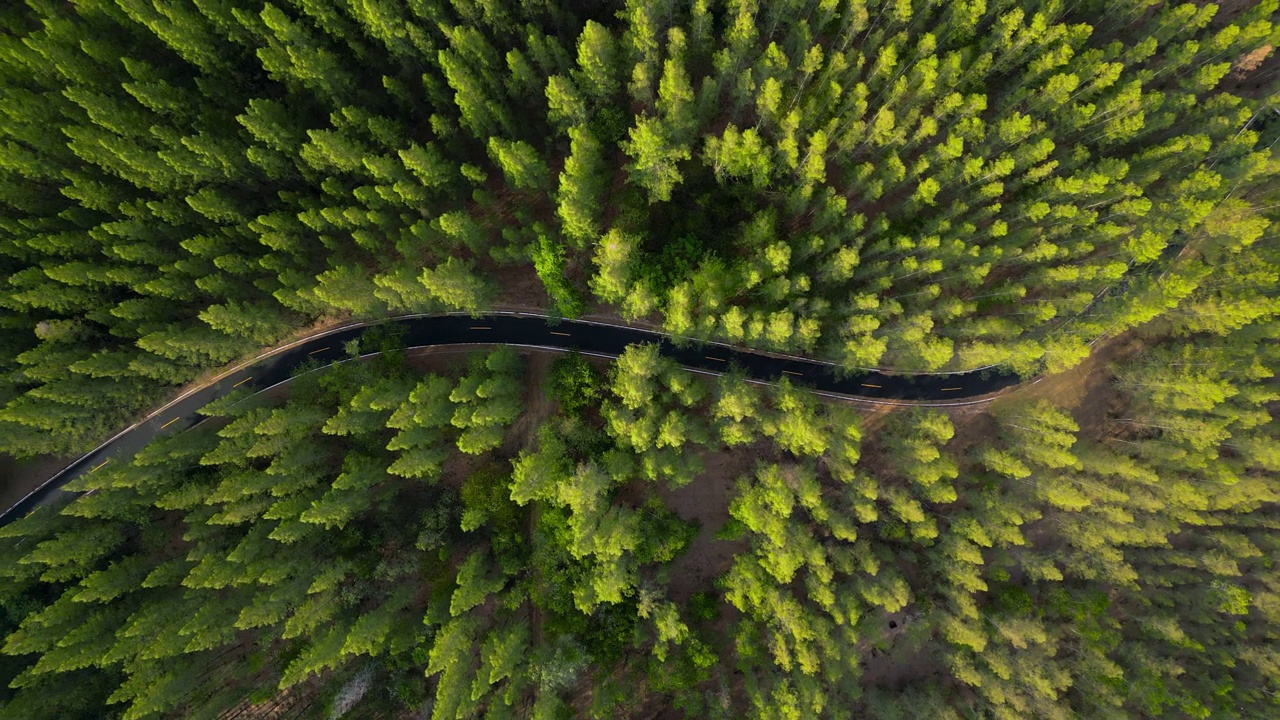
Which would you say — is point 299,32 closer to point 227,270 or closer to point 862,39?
point 227,270

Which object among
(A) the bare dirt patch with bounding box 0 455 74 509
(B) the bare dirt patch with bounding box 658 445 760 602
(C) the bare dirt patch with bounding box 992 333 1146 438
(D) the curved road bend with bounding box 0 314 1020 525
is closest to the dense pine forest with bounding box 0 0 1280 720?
(B) the bare dirt patch with bounding box 658 445 760 602

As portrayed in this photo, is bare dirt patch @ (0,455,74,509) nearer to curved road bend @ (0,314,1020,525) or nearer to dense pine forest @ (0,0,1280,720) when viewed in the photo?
curved road bend @ (0,314,1020,525)

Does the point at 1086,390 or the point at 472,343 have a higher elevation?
the point at 472,343

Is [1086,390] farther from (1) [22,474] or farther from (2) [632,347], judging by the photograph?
(1) [22,474]

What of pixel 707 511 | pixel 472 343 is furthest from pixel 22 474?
pixel 707 511

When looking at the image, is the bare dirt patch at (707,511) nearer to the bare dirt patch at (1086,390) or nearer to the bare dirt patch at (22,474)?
the bare dirt patch at (1086,390)

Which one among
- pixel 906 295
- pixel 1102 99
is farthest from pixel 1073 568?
pixel 1102 99
